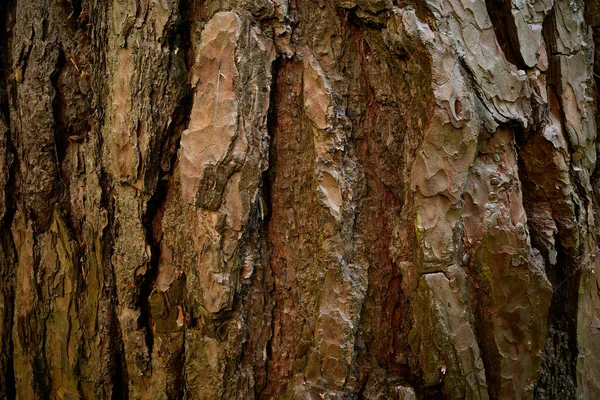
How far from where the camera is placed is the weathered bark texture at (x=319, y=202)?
3.48 ft

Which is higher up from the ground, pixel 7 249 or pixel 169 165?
pixel 169 165

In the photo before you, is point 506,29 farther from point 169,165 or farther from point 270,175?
point 169,165

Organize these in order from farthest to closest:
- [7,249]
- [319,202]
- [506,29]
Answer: [7,249]
[506,29]
[319,202]

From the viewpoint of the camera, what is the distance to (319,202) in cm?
108

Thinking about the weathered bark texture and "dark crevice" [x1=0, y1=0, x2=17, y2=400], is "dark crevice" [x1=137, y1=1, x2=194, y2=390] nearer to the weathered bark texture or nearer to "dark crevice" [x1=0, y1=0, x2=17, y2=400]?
the weathered bark texture

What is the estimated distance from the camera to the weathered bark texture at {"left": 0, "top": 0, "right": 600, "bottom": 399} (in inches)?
41.8

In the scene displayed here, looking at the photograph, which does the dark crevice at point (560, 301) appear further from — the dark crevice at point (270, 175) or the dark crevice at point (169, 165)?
the dark crevice at point (169, 165)

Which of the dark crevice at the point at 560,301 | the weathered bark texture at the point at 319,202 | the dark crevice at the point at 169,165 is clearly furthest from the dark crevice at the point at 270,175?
the dark crevice at the point at 560,301

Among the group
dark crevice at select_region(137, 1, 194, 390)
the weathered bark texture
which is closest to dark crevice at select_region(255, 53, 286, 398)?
the weathered bark texture

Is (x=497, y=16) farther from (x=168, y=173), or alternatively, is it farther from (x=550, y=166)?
(x=168, y=173)

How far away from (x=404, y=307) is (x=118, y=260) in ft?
2.14

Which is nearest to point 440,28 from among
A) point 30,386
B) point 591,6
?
point 591,6

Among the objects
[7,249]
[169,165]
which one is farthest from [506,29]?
[7,249]

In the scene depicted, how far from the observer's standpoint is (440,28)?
3.52 ft
